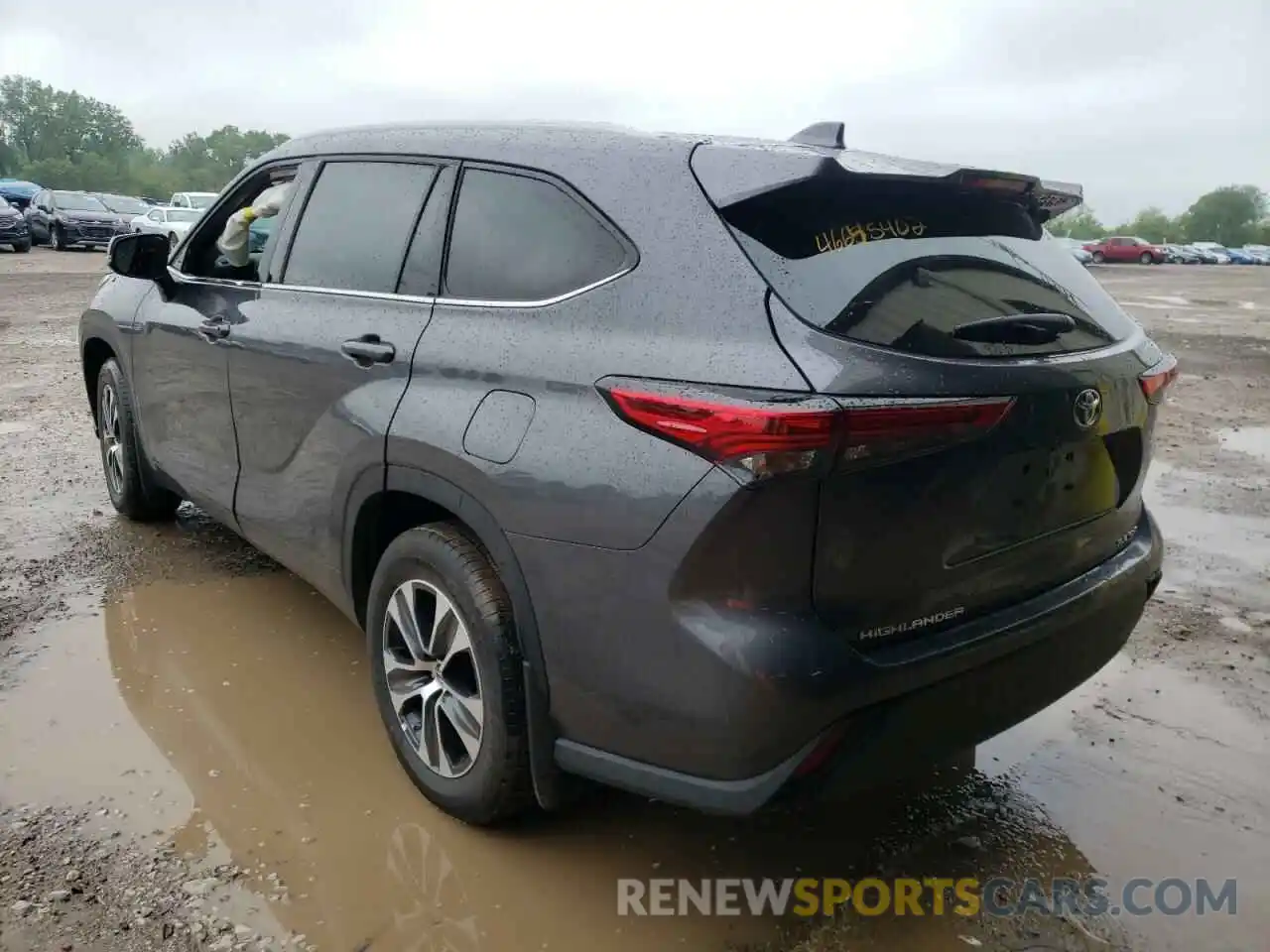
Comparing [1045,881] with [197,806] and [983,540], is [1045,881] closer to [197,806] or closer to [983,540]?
[983,540]

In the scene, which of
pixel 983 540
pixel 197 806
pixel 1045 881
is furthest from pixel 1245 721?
pixel 197 806

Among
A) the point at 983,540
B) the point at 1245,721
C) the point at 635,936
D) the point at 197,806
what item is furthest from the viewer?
the point at 1245,721

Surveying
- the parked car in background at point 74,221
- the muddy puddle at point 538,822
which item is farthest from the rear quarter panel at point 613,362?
the parked car in background at point 74,221

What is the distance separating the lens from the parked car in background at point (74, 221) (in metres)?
28.4

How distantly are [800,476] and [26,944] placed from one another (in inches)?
79.7

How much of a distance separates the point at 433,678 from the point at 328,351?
40.8 inches

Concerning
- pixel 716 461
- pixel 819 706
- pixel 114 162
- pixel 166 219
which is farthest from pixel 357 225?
pixel 114 162

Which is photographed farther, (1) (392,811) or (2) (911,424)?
(1) (392,811)

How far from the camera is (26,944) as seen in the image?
7.84 feet

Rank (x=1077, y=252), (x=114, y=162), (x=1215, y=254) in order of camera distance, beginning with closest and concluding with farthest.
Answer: (x=1077, y=252) → (x=1215, y=254) → (x=114, y=162)

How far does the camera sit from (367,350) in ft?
9.78

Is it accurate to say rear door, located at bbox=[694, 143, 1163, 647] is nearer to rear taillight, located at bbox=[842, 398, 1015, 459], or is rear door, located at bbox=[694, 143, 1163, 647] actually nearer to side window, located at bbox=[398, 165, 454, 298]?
rear taillight, located at bbox=[842, 398, 1015, 459]

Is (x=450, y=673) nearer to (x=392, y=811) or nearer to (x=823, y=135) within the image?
(x=392, y=811)

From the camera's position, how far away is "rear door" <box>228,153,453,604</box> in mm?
2977
